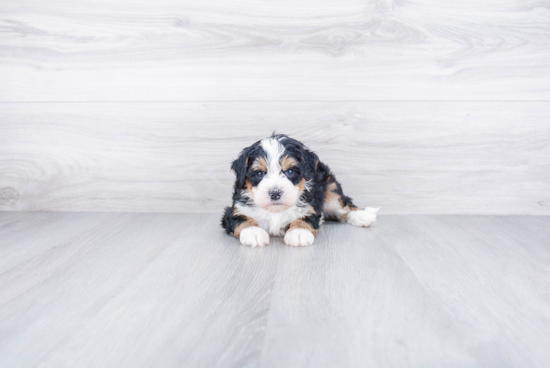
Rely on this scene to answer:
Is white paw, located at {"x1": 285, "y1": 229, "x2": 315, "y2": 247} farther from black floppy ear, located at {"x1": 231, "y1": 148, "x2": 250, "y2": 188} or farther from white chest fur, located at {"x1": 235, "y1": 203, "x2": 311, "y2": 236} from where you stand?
black floppy ear, located at {"x1": 231, "y1": 148, "x2": 250, "y2": 188}

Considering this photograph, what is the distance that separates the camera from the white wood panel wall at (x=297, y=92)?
2.26 m

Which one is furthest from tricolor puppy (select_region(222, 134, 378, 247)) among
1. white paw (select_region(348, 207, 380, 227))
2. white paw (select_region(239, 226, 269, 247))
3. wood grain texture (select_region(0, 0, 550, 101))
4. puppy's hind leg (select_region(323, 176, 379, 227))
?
wood grain texture (select_region(0, 0, 550, 101))

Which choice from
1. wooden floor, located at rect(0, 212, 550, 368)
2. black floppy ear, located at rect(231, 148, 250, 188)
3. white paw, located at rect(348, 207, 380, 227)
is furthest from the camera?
white paw, located at rect(348, 207, 380, 227)

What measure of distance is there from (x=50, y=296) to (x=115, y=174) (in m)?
1.33

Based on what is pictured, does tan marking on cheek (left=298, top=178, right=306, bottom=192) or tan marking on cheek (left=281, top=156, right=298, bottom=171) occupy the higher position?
tan marking on cheek (left=281, top=156, right=298, bottom=171)

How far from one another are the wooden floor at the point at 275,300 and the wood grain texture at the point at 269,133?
0.48 meters

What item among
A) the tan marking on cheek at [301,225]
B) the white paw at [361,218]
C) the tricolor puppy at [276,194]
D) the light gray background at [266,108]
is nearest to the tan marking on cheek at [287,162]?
the tricolor puppy at [276,194]

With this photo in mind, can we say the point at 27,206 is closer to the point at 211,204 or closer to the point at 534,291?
the point at 211,204

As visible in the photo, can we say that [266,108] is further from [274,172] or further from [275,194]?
[275,194]

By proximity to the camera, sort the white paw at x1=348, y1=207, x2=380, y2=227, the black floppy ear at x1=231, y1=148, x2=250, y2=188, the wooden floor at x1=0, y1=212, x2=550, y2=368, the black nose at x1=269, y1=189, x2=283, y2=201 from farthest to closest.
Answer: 1. the white paw at x1=348, y1=207, x2=380, y2=227
2. the black floppy ear at x1=231, y1=148, x2=250, y2=188
3. the black nose at x1=269, y1=189, x2=283, y2=201
4. the wooden floor at x1=0, y1=212, x2=550, y2=368

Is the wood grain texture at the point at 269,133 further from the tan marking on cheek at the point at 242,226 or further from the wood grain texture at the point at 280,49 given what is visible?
the tan marking on cheek at the point at 242,226

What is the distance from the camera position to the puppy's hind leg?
2.08 metres

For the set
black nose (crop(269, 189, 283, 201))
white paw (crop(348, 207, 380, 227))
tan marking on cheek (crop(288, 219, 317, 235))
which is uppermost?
black nose (crop(269, 189, 283, 201))

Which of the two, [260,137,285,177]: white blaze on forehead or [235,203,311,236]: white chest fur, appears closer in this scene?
[260,137,285,177]: white blaze on forehead
